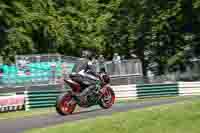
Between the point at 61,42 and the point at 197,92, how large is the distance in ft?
31.5

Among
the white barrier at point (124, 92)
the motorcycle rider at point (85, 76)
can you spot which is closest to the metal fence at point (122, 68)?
the white barrier at point (124, 92)

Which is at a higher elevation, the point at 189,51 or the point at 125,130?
the point at 189,51

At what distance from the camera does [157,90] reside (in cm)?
2541

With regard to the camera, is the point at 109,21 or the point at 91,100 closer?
the point at 91,100

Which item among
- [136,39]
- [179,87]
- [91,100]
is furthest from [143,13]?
[91,100]

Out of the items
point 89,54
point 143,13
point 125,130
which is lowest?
point 125,130

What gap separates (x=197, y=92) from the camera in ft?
84.4

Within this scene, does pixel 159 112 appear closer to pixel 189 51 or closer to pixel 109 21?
pixel 189 51

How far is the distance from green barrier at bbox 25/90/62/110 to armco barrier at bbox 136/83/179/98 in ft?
15.2

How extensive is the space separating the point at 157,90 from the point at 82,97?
875cm

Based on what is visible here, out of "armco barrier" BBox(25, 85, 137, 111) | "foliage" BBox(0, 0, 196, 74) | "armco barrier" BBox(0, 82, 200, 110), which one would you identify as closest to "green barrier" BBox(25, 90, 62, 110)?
"armco barrier" BBox(25, 85, 137, 111)

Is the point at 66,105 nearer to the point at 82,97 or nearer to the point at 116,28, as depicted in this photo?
the point at 82,97

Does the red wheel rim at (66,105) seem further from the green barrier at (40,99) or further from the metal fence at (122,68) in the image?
Result: the metal fence at (122,68)

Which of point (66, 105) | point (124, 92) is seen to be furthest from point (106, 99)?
point (124, 92)
